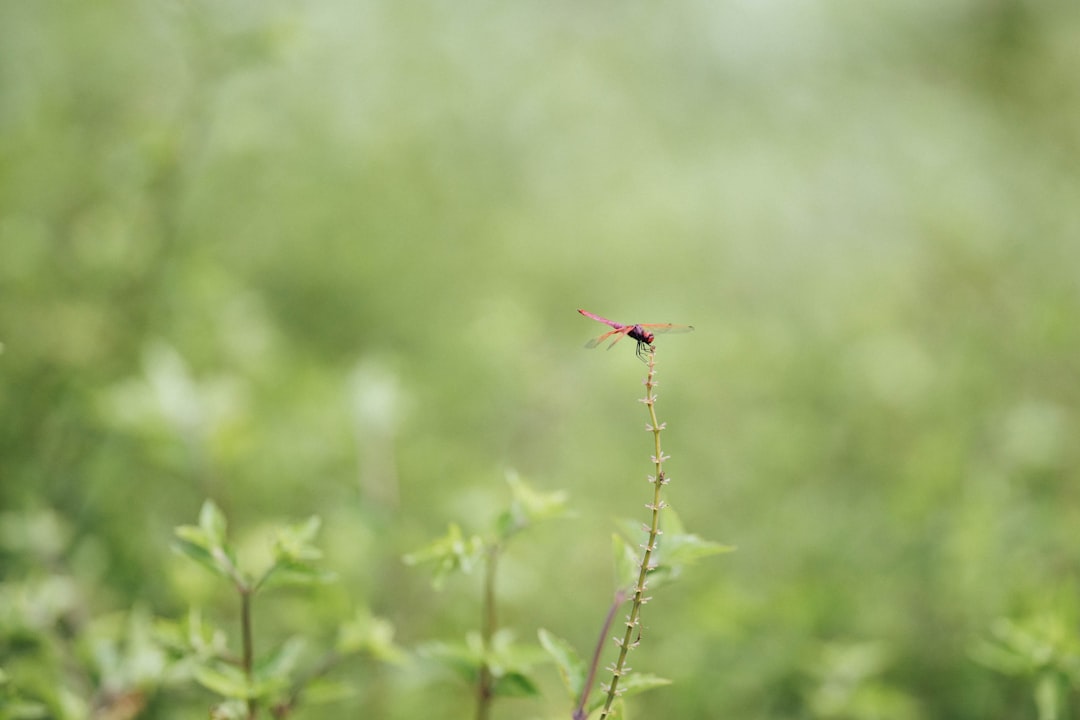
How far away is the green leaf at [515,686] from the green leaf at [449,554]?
0.18 m

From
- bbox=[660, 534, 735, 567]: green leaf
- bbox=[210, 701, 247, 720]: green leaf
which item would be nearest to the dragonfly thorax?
bbox=[660, 534, 735, 567]: green leaf

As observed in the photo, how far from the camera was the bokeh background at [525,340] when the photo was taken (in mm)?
1853

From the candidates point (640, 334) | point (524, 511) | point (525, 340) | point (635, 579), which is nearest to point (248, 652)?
point (524, 511)

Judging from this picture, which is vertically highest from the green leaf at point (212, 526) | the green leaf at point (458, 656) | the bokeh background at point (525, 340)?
the bokeh background at point (525, 340)

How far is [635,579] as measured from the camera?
1.08m

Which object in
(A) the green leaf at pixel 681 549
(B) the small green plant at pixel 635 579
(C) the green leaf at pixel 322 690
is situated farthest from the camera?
(C) the green leaf at pixel 322 690

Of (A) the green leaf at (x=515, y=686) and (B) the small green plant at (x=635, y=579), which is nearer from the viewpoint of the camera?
(B) the small green plant at (x=635, y=579)

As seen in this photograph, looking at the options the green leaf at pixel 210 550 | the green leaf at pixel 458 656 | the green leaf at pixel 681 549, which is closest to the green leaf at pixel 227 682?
the green leaf at pixel 210 550

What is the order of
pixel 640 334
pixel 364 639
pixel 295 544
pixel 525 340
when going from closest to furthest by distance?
pixel 640 334 → pixel 295 544 → pixel 364 639 → pixel 525 340

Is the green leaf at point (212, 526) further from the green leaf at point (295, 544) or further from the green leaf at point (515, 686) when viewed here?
the green leaf at point (515, 686)

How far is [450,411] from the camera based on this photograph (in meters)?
3.05

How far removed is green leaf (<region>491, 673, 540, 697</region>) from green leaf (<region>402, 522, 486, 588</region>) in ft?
0.58

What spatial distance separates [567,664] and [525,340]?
1.41 m

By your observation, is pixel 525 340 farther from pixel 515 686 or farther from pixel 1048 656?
pixel 1048 656
